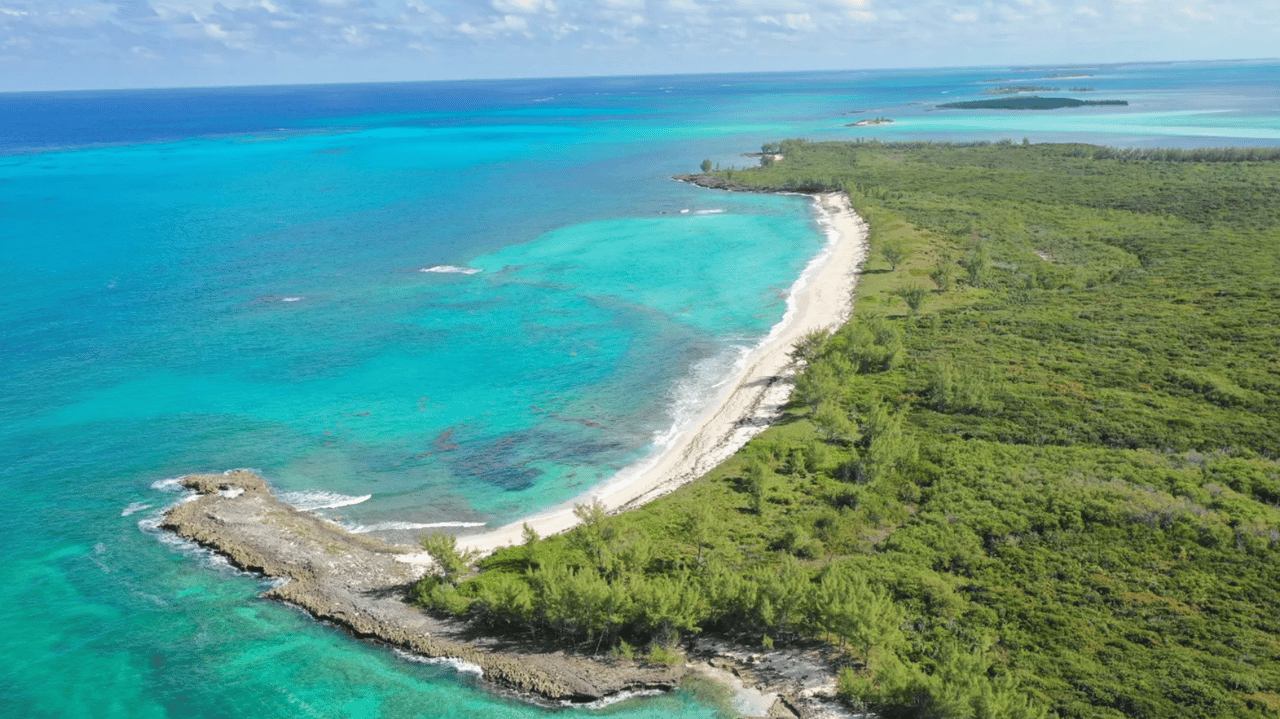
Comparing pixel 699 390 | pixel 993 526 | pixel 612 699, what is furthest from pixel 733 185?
pixel 612 699

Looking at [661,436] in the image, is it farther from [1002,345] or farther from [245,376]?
[245,376]

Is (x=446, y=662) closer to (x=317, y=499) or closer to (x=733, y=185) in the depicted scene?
(x=317, y=499)

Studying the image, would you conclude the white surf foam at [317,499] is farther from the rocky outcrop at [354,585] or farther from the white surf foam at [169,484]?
the white surf foam at [169,484]

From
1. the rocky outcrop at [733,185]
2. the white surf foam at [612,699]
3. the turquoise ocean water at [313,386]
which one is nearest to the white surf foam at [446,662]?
the turquoise ocean water at [313,386]

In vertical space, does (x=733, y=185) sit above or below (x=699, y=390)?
above

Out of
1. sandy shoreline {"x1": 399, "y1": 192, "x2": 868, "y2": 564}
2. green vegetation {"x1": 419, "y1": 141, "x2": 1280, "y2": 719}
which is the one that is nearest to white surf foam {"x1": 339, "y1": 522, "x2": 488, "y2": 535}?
sandy shoreline {"x1": 399, "y1": 192, "x2": 868, "y2": 564}
